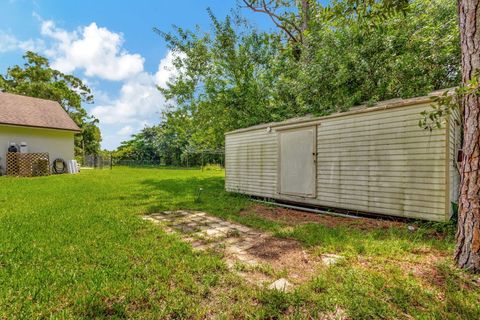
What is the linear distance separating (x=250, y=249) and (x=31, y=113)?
1648 centimetres

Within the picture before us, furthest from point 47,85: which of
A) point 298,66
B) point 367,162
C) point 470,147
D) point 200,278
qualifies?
point 470,147

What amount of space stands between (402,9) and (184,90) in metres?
8.71

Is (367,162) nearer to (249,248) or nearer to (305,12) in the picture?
(249,248)

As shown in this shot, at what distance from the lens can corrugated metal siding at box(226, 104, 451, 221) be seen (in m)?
3.62

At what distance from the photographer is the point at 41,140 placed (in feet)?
43.3

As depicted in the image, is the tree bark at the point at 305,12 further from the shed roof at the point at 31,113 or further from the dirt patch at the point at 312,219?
the shed roof at the point at 31,113

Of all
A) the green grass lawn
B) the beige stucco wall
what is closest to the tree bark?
the green grass lawn

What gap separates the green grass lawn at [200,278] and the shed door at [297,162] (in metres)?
1.73

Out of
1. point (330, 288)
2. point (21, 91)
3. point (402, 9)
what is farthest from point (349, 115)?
point (21, 91)

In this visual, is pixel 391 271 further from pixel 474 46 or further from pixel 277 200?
pixel 277 200

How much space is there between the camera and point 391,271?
2.21 m

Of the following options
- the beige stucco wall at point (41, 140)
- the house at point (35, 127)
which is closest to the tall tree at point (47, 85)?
the house at point (35, 127)

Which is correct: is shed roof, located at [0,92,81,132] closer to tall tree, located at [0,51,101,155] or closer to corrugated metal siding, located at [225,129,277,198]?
tall tree, located at [0,51,101,155]

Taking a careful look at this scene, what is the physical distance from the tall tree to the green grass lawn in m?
17.9
